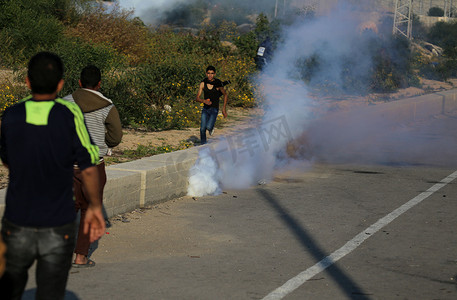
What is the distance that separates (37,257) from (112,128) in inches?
101

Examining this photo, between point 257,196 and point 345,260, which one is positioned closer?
point 345,260

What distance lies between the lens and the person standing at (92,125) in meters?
5.89

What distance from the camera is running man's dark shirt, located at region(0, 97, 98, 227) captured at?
3572 millimetres

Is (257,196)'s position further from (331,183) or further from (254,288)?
(254,288)

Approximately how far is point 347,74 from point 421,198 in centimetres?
925

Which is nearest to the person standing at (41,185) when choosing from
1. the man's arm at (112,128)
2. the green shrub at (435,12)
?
the man's arm at (112,128)

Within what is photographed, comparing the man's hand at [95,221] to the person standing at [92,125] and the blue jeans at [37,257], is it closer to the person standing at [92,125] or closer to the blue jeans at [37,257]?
the blue jeans at [37,257]

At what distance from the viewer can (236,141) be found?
10.7m

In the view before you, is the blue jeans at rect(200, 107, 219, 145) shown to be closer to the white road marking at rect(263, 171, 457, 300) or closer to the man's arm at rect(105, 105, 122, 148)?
the white road marking at rect(263, 171, 457, 300)

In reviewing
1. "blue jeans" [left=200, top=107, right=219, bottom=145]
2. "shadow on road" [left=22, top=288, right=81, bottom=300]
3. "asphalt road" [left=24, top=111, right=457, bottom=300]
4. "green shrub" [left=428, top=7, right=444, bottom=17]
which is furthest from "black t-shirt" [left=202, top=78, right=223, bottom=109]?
"green shrub" [left=428, top=7, right=444, bottom=17]

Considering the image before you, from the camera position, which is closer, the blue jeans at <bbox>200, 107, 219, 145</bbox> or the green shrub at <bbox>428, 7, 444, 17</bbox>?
the blue jeans at <bbox>200, 107, 219, 145</bbox>

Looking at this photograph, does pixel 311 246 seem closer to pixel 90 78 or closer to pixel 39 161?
pixel 90 78

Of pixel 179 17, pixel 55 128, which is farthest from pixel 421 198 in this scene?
pixel 179 17

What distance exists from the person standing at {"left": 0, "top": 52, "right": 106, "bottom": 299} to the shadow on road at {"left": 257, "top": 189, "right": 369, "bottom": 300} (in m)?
2.69
